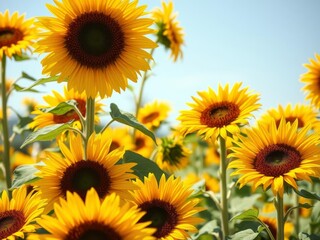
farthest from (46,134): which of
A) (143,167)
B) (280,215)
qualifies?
(280,215)

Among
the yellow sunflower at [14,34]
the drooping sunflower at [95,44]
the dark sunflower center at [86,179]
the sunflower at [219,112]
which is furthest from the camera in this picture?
the yellow sunflower at [14,34]

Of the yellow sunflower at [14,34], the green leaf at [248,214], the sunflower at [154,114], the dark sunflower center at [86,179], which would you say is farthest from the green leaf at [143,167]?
the sunflower at [154,114]

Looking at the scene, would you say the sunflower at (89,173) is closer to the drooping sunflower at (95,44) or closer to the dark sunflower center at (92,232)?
the drooping sunflower at (95,44)

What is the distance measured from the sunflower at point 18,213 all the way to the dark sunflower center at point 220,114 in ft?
3.77

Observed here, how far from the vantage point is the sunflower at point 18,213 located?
2.13m

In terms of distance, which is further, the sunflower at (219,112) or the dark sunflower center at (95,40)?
the sunflower at (219,112)

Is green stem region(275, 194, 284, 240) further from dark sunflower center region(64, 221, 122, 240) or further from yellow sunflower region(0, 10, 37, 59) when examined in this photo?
yellow sunflower region(0, 10, 37, 59)

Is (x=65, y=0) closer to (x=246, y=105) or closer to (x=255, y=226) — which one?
(x=246, y=105)

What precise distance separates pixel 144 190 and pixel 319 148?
96cm

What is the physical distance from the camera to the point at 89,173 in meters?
2.31

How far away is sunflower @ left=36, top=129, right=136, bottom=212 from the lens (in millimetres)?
2293

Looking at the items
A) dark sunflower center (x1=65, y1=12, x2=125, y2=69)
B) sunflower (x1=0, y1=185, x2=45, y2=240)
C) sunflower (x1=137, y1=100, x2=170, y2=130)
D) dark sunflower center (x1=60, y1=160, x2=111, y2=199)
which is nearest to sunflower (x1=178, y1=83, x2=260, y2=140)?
dark sunflower center (x1=65, y1=12, x2=125, y2=69)

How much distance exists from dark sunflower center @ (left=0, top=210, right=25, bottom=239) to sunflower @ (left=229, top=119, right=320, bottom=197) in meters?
1.08

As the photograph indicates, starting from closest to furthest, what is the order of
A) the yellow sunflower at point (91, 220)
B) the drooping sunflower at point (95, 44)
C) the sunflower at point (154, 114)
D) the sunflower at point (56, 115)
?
the yellow sunflower at point (91, 220) → the drooping sunflower at point (95, 44) → the sunflower at point (56, 115) → the sunflower at point (154, 114)
